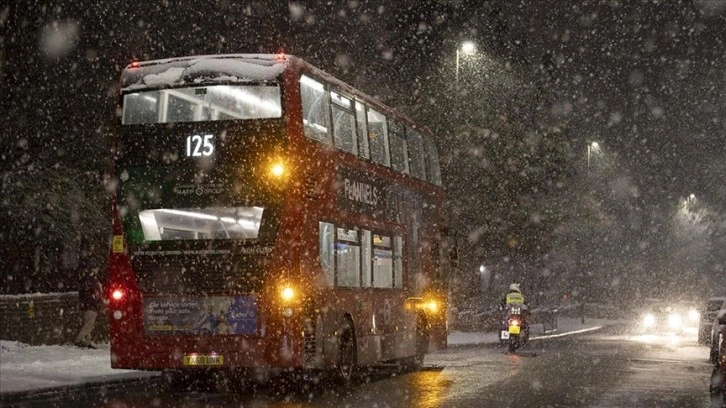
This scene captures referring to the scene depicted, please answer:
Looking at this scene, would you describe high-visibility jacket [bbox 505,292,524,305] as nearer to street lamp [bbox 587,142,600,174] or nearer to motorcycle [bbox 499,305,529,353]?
motorcycle [bbox 499,305,529,353]

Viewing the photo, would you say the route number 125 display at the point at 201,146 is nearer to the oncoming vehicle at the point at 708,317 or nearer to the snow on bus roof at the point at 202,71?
the snow on bus roof at the point at 202,71

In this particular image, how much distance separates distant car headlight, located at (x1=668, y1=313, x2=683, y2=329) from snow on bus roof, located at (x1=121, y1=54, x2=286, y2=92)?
36.9m

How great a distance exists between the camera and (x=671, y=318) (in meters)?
49.0

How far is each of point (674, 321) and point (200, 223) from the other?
37748 millimetres

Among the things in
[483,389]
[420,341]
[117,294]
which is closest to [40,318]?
[117,294]

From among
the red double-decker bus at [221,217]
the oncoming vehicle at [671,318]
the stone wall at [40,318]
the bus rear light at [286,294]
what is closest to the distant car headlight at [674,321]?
the oncoming vehicle at [671,318]

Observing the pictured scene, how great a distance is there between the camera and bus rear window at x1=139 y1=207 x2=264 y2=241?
579 inches

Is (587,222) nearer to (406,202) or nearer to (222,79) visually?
(406,202)

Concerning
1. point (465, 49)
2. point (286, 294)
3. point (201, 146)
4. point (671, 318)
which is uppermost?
point (465, 49)

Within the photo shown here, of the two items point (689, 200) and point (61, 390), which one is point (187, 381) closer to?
point (61, 390)

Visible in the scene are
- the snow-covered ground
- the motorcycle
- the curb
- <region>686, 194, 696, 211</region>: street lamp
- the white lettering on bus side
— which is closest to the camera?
the curb

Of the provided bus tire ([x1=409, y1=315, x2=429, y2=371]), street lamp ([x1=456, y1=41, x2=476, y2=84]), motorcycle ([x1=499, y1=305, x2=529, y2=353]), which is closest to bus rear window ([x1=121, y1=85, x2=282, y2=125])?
bus tire ([x1=409, y1=315, x2=429, y2=371])

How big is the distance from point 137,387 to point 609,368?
9616mm

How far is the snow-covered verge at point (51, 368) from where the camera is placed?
1495 centimetres
